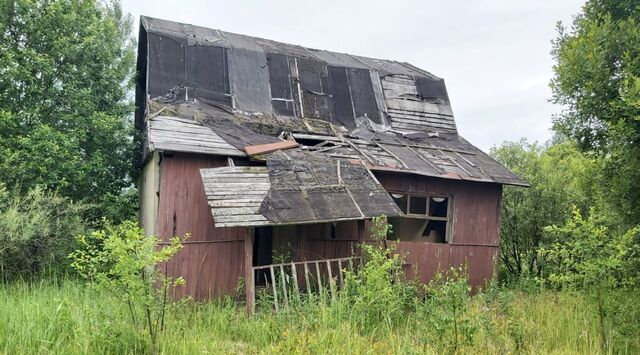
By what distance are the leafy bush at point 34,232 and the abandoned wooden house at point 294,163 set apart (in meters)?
1.67

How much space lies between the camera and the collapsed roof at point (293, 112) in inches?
316

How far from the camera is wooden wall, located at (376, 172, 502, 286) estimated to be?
31.7 feet

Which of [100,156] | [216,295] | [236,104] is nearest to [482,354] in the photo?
[216,295]

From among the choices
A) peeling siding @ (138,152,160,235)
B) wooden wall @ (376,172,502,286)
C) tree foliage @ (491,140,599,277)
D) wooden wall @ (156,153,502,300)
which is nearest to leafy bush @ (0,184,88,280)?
peeling siding @ (138,152,160,235)

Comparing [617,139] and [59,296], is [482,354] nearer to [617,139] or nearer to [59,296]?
[617,139]

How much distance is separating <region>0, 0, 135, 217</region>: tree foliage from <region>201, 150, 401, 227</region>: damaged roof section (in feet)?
15.5

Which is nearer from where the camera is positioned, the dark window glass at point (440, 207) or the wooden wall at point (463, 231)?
the wooden wall at point (463, 231)

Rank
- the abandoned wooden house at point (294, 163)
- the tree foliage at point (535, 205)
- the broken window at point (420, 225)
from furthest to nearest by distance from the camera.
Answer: the tree foliage at point (535, 205), the broken window at point (420, 225), the abandoned wooden house at point (294, 163)

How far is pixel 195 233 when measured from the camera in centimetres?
798

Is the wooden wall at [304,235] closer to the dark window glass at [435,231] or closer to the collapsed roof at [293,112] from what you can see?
the collapsed roof at [293,112]

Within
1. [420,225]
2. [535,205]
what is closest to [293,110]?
[420,225]

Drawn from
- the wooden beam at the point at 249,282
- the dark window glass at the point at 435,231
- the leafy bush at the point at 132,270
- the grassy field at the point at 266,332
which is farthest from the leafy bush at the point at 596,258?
the dark window glass at the point at 435,231

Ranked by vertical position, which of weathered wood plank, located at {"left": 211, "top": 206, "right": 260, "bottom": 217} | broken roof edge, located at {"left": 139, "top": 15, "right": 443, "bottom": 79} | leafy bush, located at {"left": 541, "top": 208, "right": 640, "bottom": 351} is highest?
broken roof edge, located at {"left": 139, "top": 15, "right": 443, "bottom": 79}

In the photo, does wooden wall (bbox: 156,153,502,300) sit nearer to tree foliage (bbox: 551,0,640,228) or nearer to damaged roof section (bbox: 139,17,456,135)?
damaged roof section (bbox: 139,17,456,135)
